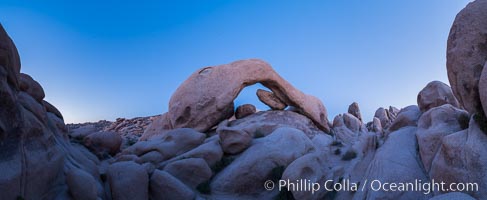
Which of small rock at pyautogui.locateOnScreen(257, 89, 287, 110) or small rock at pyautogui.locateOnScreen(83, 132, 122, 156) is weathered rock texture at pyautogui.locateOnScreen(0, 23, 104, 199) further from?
small rock at pyautogui.locateOnScreen(257, 89, 287, 110)

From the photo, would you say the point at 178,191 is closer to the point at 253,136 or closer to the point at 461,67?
the point at 253,136

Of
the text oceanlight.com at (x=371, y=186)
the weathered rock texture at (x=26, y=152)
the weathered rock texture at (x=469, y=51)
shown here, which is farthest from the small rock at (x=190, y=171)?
the weathered rock texture at (x=469, y=51)

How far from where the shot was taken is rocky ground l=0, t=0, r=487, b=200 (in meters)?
9.74

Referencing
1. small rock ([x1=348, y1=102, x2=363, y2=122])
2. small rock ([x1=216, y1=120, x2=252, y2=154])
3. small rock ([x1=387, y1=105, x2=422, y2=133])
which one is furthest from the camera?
small rock ([x1=348, y1=102, x2=363, y2=122])

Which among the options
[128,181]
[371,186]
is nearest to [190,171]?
[128,181]

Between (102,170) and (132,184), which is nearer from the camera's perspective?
(132,184)

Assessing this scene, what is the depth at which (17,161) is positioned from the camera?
9789mm

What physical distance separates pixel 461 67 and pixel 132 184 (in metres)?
12.9

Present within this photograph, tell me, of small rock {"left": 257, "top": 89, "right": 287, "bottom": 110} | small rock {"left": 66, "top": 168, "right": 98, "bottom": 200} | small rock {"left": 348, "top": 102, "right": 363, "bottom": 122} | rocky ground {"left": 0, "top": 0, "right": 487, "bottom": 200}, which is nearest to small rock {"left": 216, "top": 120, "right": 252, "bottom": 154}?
rocky ground {"left": 0, "top": 0, "right": 487, "bottom": 200}

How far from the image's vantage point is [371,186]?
470 inches

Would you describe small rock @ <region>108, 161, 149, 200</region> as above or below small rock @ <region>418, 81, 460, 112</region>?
below

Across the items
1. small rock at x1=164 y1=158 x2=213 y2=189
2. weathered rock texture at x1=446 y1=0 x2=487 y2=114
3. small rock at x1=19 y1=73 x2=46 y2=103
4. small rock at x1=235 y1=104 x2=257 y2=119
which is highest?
weathered rock texture at x1=446 y1=0 x2=487 y2=114

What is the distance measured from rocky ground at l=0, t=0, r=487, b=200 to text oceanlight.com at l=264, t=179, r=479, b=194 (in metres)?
0.09

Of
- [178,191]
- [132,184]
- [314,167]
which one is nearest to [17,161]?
[132,184]
